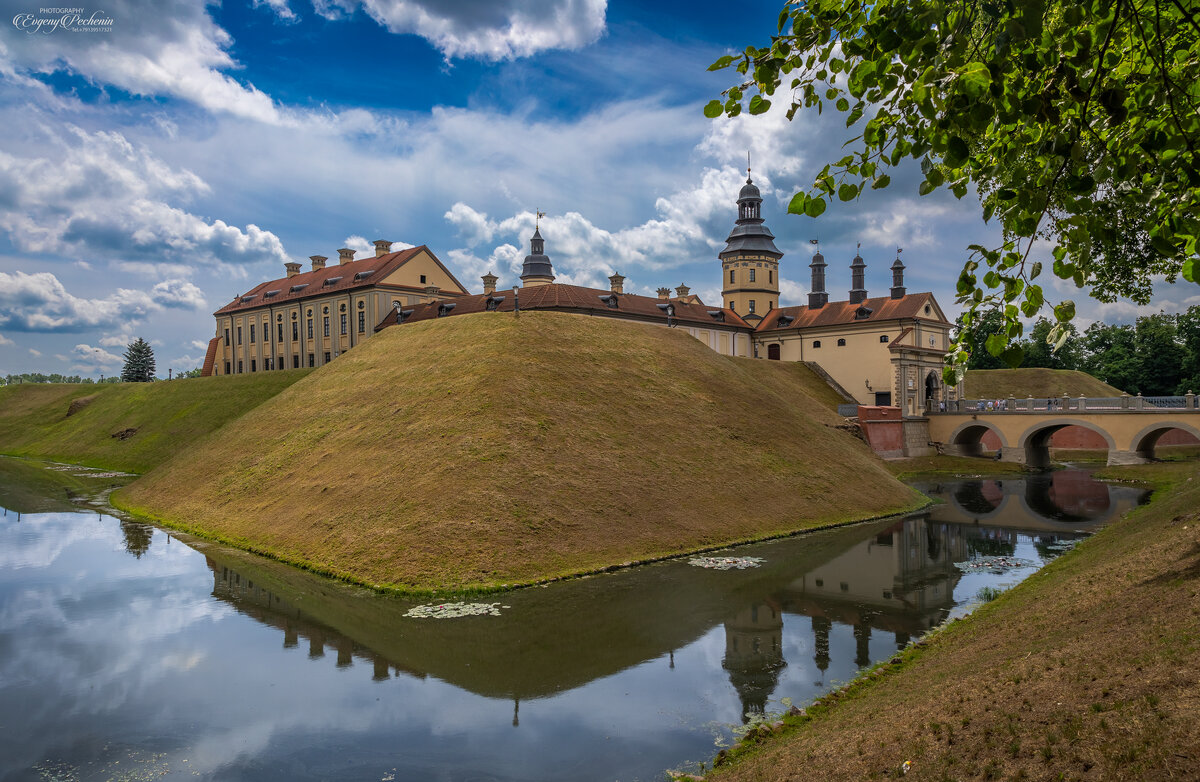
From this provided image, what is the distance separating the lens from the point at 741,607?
73.6ft

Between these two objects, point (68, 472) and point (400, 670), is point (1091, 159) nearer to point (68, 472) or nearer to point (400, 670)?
point (400, 670)

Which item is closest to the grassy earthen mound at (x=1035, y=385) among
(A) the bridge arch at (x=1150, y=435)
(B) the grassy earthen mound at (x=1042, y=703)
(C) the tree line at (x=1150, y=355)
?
(C) the tree line at (x=1150, y=355)

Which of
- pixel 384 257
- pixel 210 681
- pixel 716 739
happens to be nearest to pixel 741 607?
pixel 716 739

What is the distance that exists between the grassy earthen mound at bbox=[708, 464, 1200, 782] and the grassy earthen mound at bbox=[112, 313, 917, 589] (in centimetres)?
1440

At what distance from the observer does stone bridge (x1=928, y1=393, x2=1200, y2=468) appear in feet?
192

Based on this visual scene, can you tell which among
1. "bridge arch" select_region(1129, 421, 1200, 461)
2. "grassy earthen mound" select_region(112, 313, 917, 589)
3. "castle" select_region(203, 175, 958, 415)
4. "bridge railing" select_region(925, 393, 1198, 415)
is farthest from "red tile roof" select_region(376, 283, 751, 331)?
"bridge arch" select_region(1129, 421, 1200, 461)

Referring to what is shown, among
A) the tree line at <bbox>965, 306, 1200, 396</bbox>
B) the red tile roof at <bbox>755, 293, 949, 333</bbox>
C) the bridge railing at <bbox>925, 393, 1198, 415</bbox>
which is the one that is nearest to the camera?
the bridge railing at <bbox>925, 393, 1198, 415</bbox>

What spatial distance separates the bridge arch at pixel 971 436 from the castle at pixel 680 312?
402cm

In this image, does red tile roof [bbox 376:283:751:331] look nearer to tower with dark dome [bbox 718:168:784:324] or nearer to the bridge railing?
tower with dark dome [bbox 718:168:784:324]

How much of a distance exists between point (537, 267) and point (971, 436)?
53676 millimetres

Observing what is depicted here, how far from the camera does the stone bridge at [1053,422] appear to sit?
192ft

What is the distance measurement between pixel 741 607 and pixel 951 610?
6.36 meters

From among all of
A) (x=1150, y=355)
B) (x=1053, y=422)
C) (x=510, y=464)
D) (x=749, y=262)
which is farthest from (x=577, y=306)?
(x=1150, y=355)

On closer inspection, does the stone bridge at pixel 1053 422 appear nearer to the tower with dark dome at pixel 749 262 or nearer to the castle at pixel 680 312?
the castle at pixel 680 312
